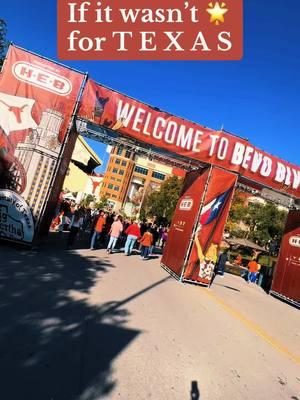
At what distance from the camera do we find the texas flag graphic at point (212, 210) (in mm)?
13211

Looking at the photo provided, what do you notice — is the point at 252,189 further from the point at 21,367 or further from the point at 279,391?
the point at 21,367

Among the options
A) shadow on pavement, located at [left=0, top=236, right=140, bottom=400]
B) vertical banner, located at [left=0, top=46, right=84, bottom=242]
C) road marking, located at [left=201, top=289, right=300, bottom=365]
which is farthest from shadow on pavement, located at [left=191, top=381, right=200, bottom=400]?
vertical banner, located at [left=0, top=46, right=84, bottom=242]

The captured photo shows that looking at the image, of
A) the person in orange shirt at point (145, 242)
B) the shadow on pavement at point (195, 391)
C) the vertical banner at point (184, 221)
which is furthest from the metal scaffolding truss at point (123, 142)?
the shadow on pavement at point (195, 391)

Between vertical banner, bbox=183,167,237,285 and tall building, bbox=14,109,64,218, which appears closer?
tall building, bbox=14,109,64,218

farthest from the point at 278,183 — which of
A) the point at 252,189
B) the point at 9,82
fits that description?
the point at 9,82

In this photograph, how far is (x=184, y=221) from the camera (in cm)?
1442

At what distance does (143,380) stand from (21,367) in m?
1.37

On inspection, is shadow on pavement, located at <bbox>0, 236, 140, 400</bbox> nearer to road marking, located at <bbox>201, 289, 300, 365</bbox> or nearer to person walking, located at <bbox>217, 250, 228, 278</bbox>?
road marking, located at <bbox>201, 289, 300, 365</bbox>

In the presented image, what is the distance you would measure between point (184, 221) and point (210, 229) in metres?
1.47

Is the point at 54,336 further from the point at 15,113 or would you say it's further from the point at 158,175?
the point at 158,175

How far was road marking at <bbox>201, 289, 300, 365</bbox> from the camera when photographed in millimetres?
7028

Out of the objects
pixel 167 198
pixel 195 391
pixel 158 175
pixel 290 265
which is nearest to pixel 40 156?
pixel 195 391

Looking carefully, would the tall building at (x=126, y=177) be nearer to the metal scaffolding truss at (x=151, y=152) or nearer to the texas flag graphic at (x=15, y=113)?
the metal scaffolding truss at (x=151, y=152)

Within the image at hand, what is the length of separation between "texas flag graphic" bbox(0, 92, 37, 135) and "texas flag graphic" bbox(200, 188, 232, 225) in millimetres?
6427
